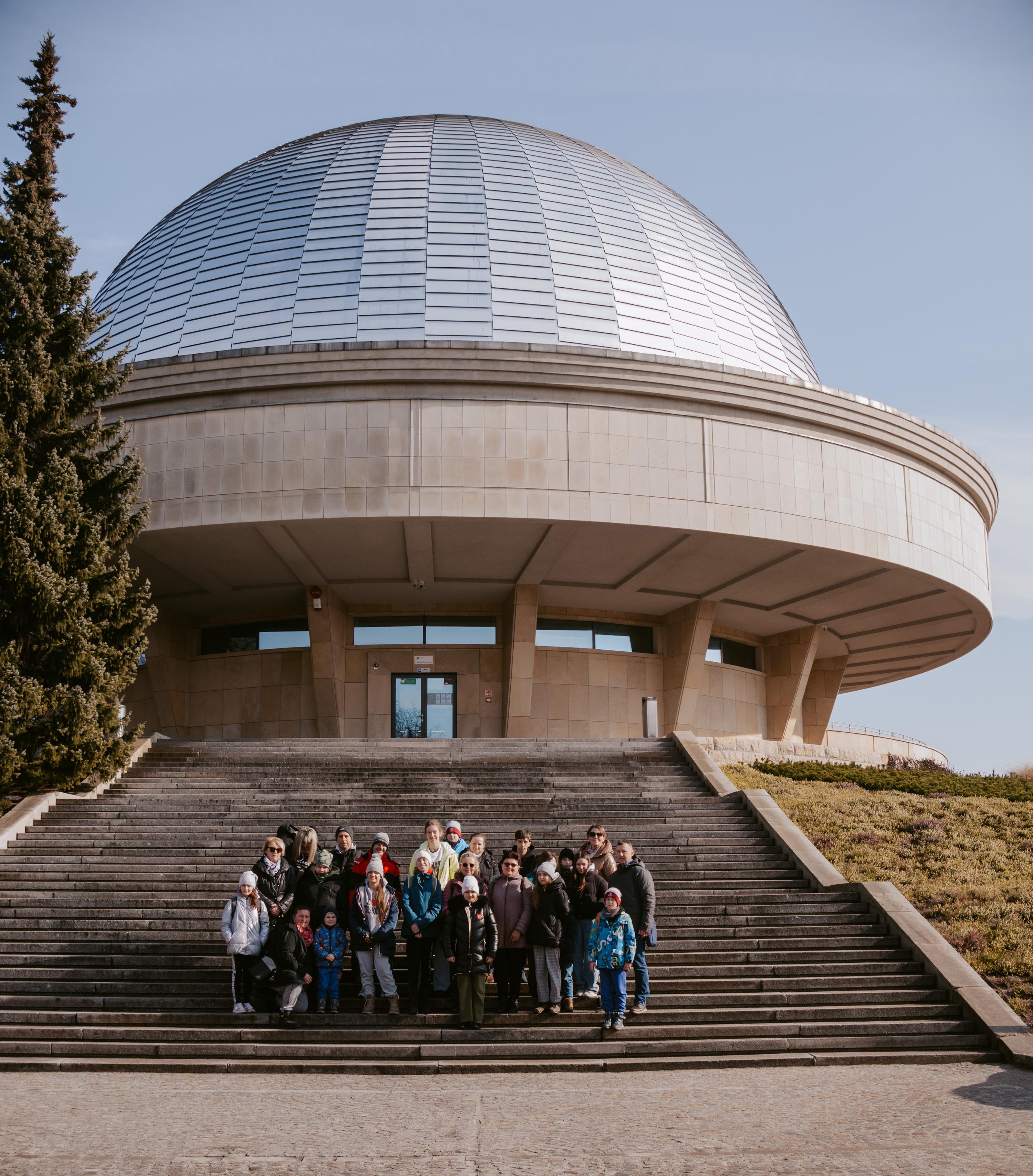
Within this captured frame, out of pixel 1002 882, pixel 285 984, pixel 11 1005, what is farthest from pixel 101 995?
pixel 1002 882

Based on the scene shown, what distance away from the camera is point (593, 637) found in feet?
97.9

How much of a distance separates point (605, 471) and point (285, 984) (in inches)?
605

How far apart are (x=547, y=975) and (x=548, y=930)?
0.52 metres

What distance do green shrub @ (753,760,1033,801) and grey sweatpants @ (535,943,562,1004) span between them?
12158mm

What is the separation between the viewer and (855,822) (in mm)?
17281

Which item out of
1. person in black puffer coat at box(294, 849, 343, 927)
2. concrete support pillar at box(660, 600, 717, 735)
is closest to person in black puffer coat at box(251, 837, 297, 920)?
person in black puffer coat at box(294, 849, 343, 927)

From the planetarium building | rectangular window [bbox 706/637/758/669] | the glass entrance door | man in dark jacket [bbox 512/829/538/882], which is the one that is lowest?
man in dark jacket [bbox 512/829/538/882]

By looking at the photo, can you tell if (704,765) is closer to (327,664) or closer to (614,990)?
(614,990)

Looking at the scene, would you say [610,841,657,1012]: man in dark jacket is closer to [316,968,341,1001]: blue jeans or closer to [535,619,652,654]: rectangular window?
[316,968,341,1001]: blue jeans

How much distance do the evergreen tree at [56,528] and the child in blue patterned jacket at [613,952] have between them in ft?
32.4

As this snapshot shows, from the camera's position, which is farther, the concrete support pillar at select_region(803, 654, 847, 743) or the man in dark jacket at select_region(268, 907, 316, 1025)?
the concrete support pillar at select_region(803, 654, 847, 743)

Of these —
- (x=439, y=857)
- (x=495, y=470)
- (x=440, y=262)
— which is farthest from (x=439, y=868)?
(x=440, y=262)

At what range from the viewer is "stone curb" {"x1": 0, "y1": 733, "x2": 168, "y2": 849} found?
15.2 meters

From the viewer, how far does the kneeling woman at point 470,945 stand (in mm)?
9812
